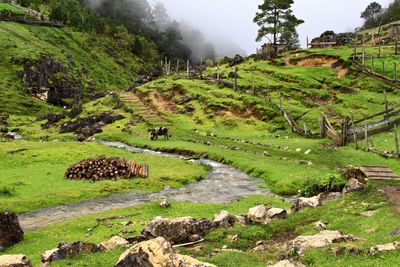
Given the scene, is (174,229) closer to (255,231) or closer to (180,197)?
(255,231)

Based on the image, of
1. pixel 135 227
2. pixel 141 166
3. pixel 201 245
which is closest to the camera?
pixel 201 245

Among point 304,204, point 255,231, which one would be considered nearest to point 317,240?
point 255,231

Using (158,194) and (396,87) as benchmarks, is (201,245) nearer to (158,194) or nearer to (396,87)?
(158,194)

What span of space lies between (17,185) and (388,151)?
1456 inches

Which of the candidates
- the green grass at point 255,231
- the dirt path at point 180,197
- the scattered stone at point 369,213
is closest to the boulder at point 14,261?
the green grass at point 255,231

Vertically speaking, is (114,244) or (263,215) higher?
(114,244)

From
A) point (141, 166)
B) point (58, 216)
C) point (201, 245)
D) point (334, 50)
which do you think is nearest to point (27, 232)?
point (58, 216)

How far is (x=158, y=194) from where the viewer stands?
125 ft

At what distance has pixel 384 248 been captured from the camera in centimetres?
1730

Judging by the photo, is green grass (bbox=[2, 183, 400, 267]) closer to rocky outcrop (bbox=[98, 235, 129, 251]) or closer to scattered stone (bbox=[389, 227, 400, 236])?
scattered stone (bbox=[389, 227, 400, 236])

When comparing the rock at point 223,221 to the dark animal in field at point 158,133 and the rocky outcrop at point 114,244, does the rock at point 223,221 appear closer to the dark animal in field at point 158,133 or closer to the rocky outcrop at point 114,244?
the rocky outcrop at point 114,244

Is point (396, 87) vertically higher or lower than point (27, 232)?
higher

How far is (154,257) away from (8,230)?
11.8 m

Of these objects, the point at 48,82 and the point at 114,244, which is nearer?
the point at 114,244
